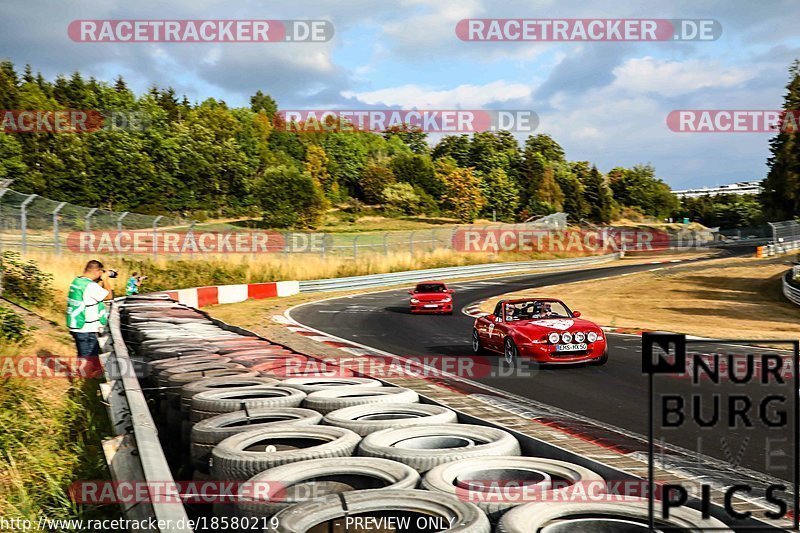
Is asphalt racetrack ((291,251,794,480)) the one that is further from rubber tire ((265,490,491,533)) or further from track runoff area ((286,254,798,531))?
rubber tire ((265,490,491,533))

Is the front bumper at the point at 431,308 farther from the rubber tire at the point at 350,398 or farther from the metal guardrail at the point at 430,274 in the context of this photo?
the rubber tire at the point at 350,398

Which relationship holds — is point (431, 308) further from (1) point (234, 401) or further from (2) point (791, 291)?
(1) point (234, 401)

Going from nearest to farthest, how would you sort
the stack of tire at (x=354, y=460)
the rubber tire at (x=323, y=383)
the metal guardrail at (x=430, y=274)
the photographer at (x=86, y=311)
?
the stack of tire at (x=354, y=460) < the rubber tire at (x=323, y=383) < the photographer at (x=86, y=311) < the metal guardrail at (x=430, y=274)

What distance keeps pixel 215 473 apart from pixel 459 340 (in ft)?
40.2

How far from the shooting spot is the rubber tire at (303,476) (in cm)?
343

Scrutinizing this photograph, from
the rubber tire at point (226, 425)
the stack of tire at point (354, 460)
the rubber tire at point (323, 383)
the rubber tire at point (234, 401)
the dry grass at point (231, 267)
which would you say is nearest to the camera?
the stack of tire at point (354, 460)

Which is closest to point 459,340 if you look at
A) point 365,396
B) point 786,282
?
point 365,396

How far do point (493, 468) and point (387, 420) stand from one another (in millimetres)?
1267

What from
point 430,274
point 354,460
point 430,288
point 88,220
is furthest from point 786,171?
point 354,460

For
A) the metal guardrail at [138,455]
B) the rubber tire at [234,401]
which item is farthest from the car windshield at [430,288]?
the rubber tire at [234,401]

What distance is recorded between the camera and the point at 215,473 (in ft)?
13.7

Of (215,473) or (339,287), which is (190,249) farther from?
(215,473)

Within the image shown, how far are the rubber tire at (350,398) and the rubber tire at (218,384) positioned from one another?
0.68m

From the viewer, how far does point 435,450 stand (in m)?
4.28
